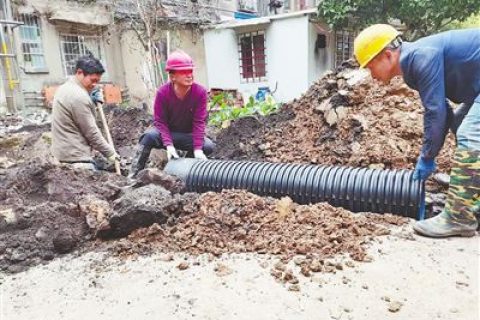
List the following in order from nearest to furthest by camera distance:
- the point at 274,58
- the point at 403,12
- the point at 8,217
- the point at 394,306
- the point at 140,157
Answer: the point at 394,306, the point at 8,217, the point at 140,157, the point at 403,12, the point at 274,58

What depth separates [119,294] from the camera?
1.96 meters

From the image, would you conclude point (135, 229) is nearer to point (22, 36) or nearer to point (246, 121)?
point (246, 121)

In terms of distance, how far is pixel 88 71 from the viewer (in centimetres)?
386

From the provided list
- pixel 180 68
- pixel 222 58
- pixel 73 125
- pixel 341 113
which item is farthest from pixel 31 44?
pixel 341 113

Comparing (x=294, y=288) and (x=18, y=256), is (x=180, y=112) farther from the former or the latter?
(x=294, y=288)

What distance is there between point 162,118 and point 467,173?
115 inches

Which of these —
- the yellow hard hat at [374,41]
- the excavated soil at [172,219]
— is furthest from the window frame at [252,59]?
the yellow hard hat at [374,41]

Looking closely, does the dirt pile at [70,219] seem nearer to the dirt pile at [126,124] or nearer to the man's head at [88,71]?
the man's head at [88,71]

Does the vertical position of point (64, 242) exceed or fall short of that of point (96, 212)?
it falls short

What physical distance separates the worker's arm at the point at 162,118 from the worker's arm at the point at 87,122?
1.91 feet

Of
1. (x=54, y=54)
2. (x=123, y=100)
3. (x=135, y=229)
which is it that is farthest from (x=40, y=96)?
(x=135, y=229)

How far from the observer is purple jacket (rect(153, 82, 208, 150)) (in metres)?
4.13

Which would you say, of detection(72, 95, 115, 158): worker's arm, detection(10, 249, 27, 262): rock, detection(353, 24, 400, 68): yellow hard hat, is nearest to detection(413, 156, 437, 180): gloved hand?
detection(353, 24, 400, 68): yellow hard hat

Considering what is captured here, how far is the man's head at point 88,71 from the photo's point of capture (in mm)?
3840
